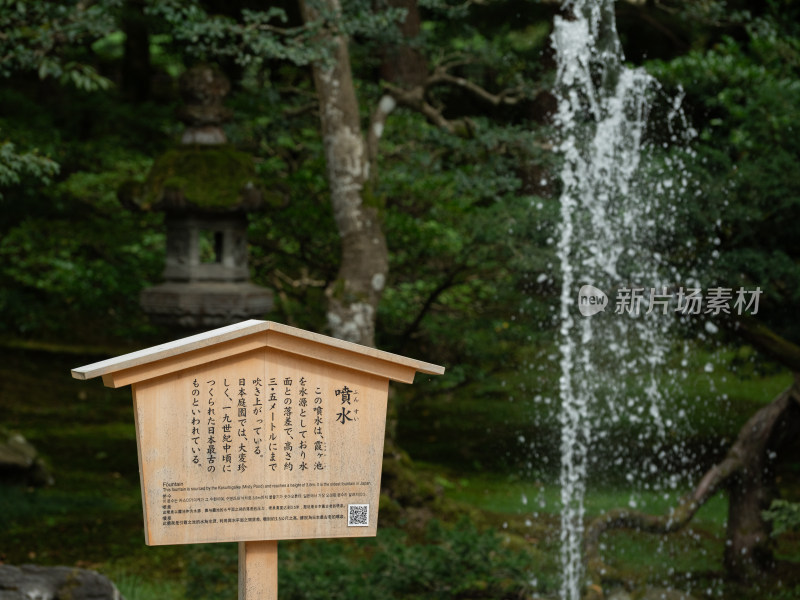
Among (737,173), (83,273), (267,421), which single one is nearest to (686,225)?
(737,173)

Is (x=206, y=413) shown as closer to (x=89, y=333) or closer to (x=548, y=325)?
(x=548, y=325)

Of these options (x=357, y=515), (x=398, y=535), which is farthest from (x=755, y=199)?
(x=357, y=515)

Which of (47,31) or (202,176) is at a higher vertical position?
(47,31)

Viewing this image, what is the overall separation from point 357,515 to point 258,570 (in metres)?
0.39

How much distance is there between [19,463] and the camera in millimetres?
7984

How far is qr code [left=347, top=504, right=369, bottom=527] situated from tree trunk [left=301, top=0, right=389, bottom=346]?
3.72 meters

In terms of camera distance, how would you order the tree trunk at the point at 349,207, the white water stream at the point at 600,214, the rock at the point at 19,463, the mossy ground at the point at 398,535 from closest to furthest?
the mossy ground at the point at 398,535 → the white water stream at the point at 600,214 → the tree trunk at the point at 349,207 → the rock at the point at 19,463

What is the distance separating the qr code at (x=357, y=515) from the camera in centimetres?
321

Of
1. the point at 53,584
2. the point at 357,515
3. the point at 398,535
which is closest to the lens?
the point at 357,515

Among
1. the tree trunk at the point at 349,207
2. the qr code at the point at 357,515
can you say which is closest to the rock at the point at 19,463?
the tree trunk at the point at 349,207

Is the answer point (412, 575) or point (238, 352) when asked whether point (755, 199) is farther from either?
point (238, 352)

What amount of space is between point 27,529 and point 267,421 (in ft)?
15.9

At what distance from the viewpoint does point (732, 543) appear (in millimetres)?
6473

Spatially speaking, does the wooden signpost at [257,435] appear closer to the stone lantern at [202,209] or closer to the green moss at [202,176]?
the stone lantern at [202,209]
